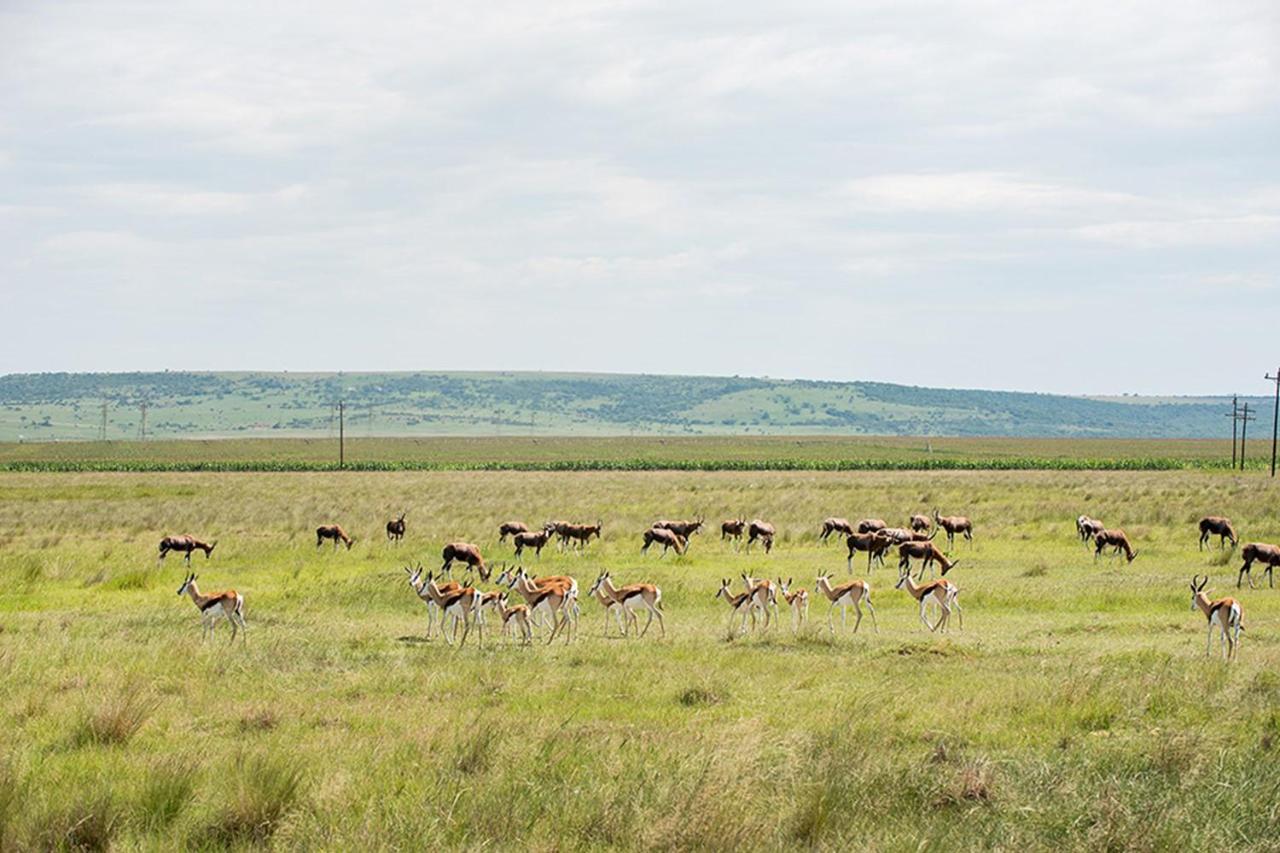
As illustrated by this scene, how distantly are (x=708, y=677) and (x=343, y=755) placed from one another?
553 cm

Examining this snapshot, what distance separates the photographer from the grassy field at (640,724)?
9.18m

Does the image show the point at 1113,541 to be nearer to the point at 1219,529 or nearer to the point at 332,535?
the point at 1219,529

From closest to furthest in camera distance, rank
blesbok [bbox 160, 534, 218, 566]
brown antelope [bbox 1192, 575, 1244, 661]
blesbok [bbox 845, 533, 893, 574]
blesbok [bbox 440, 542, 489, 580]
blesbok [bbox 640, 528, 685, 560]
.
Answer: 1. brown antelope [bbox 1192, 575, 1244, 661]
2. blesbok [bbox 440, 542, 489, 580]
3. blesbok [bbox 160, 534, 218, 566]
4. blesbok [bbox 845, 533, 893, 574]
5. blesbok [bbox 640, 528, 685, 560]

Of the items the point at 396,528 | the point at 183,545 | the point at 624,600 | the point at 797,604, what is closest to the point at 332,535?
the point at 396,528

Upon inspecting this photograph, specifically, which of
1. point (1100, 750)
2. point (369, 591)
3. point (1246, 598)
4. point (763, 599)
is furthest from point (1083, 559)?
point (1100, 750)

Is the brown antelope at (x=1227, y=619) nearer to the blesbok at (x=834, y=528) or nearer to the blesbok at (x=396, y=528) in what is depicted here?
the blesbok at (x=834, y=528)

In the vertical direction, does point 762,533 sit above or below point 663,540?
above

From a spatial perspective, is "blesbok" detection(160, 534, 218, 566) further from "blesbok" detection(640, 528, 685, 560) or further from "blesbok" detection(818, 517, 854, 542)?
"blesbok" detection(818, 517, 854, 542)

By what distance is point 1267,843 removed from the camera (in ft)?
29.1

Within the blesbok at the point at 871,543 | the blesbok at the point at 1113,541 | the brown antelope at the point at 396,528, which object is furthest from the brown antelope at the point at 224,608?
the blesbok at the point at 1113,541

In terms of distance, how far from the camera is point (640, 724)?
13094mm

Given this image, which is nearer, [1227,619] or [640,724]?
[640,724]

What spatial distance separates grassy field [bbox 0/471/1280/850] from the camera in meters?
9.18

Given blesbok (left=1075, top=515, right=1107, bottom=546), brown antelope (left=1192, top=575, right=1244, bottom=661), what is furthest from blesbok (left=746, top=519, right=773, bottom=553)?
brown antelope (left=1192, top=575, right=1244, bottom=661)
